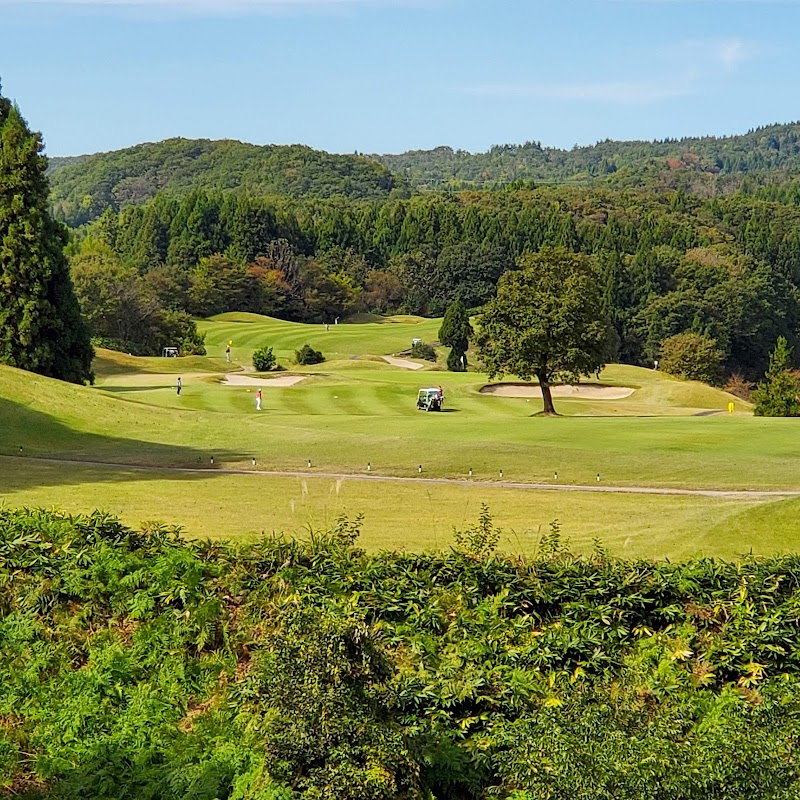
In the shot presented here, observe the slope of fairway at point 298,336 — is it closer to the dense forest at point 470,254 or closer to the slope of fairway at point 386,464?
the dense forest at point 470,254

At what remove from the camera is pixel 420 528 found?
19.9 m

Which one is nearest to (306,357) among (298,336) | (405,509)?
(298,336)

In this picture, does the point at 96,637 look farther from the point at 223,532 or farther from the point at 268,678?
the point at 223,532

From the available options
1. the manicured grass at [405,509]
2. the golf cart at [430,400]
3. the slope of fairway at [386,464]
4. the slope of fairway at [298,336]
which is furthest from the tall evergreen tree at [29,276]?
the slope of fairway at [298,336]

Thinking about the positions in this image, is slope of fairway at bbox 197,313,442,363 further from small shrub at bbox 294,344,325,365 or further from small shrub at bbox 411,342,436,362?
small shrub at bbox 411,342,436,362

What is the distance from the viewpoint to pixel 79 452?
3047cm

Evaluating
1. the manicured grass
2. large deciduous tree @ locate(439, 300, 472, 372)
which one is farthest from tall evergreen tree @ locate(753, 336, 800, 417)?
large deciduous tree @ locate(439, 300, 472, 372)

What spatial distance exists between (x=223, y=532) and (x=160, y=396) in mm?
31282

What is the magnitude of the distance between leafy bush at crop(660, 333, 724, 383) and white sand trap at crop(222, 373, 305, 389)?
4807 cm

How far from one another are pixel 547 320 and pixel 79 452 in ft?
72.3

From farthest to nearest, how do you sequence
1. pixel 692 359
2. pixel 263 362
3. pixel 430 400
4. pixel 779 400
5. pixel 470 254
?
pixel 470 254
pixel 692 359
pixel 263 362
pixel 779 400
pixel 430 400

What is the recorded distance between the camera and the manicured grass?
1800 centimetres

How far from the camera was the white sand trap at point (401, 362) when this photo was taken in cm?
8712

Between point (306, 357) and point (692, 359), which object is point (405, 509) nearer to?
point (306, 357)
